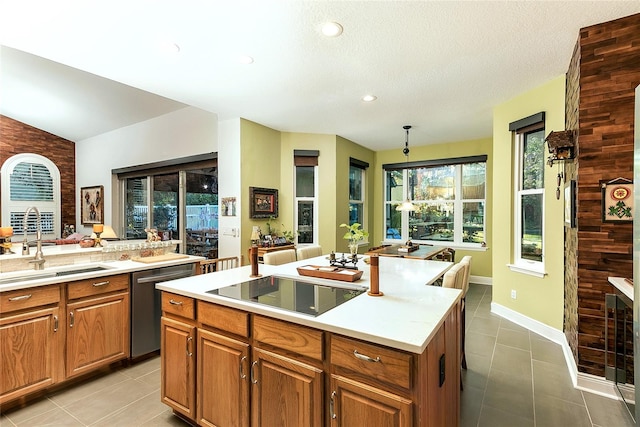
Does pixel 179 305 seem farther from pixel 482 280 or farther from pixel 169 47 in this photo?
pixel 482 280

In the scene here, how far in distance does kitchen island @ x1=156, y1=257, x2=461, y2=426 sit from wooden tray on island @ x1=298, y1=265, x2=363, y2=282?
5 centimetres

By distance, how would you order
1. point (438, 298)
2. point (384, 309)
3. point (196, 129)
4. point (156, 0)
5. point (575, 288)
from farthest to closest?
point (196, 129) → point (575, 288) → point (156, 0) → point (438, 298) → point (384, 309)

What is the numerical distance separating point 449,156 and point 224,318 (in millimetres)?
5617

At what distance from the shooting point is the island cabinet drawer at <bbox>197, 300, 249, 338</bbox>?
157cm

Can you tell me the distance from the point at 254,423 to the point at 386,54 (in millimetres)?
2922

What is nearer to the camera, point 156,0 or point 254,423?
point 254,423

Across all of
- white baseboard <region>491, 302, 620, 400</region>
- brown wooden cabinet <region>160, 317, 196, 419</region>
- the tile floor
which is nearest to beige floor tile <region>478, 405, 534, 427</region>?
the tile floor

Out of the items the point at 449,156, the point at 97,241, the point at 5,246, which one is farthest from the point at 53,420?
the point at 449,156

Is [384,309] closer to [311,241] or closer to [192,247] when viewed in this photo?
[311,241]


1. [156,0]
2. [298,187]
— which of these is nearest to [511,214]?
[298,187]

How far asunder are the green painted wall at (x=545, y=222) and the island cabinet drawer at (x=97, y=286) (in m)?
4.29

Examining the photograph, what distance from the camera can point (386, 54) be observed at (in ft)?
8.84

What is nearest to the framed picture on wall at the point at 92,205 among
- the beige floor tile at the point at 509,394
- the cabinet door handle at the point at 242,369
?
the cabinet door handle at the point at 242,369

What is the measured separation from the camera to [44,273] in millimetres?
2449
